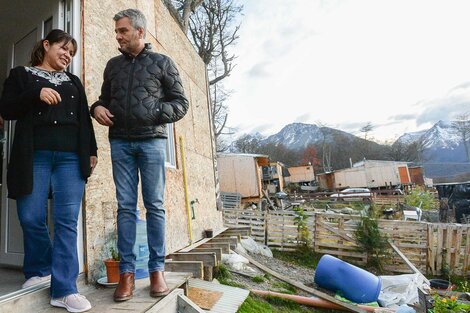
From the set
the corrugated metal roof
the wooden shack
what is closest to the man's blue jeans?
the corrugated metal roof

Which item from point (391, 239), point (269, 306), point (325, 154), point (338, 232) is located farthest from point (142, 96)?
point (325, 154)

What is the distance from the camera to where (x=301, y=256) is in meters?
10.3

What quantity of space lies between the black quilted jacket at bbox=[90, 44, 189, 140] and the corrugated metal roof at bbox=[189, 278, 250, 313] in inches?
89.8

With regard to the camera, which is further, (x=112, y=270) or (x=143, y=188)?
(x=112, y=270)

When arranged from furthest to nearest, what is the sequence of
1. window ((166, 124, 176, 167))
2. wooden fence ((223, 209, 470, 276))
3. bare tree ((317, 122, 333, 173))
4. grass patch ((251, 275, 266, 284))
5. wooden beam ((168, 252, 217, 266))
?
bare tree ((317, 122, 333, 173)) → wooden fence ((223, 209, 470, 276)) → grass patch ((251, 275, 266, 284)) → window ((166, 124, 176, 167)) → wooden beam ((168, 252, 217, 266))

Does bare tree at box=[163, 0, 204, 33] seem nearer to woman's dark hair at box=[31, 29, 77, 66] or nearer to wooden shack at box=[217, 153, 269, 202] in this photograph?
wooden shack at box=[217, 153, 269, 202]

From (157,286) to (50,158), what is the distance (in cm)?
119

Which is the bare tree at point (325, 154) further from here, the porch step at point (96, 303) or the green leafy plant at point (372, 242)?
the porch step at point (96, 303)

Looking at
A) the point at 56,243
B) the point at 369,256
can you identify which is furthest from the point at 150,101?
the point at 369,256

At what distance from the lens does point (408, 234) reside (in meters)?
9.49

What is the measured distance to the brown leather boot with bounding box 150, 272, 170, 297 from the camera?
2232 mm

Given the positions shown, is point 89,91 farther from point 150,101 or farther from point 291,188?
point 291,188

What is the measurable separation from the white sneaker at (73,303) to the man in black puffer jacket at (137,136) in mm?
308

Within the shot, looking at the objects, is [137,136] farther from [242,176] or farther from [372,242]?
[242,176]
